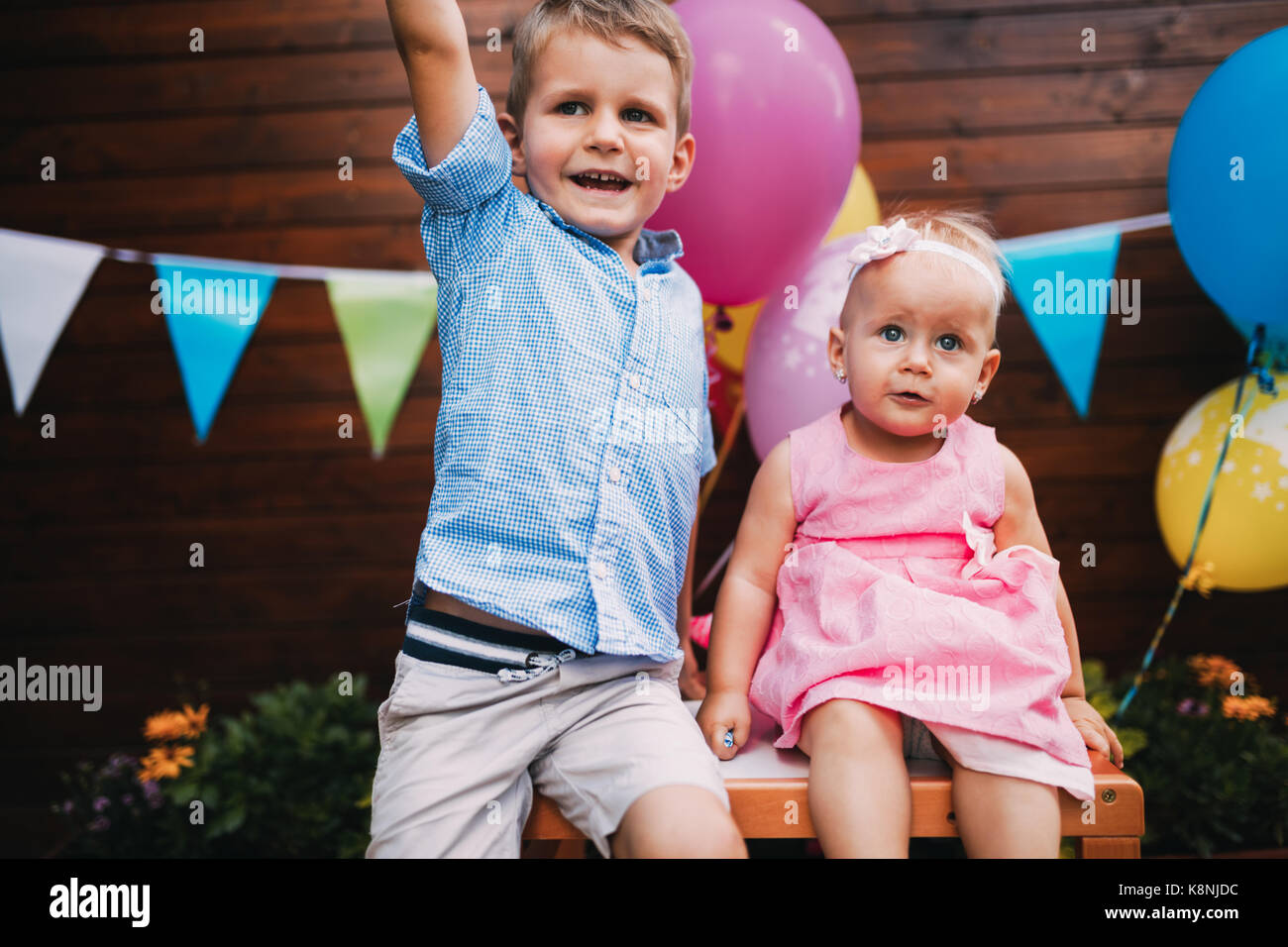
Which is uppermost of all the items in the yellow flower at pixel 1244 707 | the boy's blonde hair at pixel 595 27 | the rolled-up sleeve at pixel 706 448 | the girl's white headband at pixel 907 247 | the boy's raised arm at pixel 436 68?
the boy's blonde hair at pixel 595 27

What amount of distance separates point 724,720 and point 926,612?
0.34 metres

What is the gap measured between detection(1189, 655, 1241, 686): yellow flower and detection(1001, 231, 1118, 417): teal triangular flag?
2.91ft

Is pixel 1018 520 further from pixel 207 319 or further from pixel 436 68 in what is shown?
pixel 207 319

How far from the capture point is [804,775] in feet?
4.25

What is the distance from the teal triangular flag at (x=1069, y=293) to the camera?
83.3 inches

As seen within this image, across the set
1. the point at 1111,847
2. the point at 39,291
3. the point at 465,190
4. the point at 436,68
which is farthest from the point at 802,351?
the point at 39,291

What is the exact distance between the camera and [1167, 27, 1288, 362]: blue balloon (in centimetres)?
172

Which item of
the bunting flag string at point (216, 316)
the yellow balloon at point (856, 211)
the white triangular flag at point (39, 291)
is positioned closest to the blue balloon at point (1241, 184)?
the bunting flag string at point (216, 316)

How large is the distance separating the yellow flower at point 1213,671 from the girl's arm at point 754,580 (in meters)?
1.66

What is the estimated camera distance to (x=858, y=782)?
121 cm

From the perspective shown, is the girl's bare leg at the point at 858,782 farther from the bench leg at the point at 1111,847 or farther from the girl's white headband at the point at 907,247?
the girl's white headband at the point at 907,247

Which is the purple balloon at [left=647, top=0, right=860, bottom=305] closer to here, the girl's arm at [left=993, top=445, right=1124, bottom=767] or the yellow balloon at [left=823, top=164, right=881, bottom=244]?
the yellow balloon at [left=823, top=164, right=881, bottom=244]
